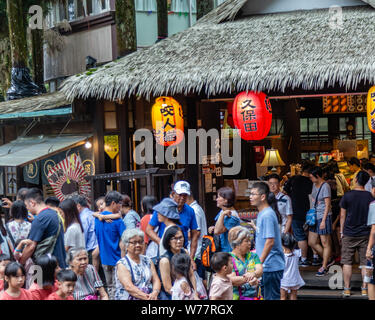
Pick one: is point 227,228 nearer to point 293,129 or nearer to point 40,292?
point 40,292

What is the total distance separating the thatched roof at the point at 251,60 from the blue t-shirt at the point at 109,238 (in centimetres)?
331

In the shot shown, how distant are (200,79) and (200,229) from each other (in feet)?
10.9

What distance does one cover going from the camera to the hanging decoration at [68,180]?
12.9 metres

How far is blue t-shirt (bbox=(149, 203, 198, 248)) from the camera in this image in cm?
852

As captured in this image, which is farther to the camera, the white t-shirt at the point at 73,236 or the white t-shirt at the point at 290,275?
the white t-shirt at the point at 290,275

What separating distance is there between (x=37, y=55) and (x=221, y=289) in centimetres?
1288

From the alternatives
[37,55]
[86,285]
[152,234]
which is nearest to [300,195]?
[152,234]

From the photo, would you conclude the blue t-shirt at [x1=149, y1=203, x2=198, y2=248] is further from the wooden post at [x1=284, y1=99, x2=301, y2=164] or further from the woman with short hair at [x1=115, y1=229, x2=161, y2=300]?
the wooden post at [x1=284, y1=99, x2=301, y2=164]

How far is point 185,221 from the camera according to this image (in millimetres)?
8672

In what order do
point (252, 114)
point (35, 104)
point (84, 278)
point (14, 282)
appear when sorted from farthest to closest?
point (35, 104)
point (252, 114)
point (84, 278)
point (14, 282)

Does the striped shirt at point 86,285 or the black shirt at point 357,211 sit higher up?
the black shirt at point 357,211

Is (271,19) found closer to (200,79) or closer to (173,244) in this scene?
(200,79)

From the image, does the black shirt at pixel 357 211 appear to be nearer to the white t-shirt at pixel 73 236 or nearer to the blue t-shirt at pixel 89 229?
the blue t-shirt at pixel 89 229

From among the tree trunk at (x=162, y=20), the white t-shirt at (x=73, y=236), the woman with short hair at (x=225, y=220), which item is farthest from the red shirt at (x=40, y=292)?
the tree trunk at (x=162, y=20)
